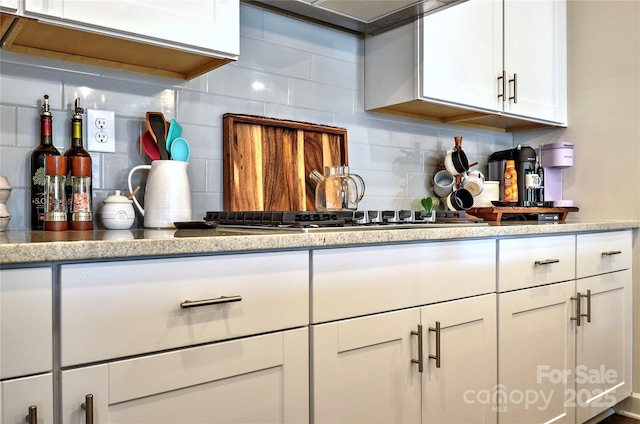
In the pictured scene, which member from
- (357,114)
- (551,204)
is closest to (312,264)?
(357,114)

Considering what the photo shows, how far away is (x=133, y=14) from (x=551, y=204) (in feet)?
6.53

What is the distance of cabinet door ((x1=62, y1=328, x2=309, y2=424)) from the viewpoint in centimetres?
92

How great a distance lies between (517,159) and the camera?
8.41 feet

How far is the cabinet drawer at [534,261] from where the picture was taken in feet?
5.56

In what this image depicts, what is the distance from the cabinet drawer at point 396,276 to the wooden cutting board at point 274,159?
25.1 inches

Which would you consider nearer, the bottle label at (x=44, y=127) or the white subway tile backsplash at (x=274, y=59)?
the bottle label at (x=44, y=127)

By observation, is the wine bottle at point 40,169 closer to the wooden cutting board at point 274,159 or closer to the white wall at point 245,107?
the white wall at point 245,107

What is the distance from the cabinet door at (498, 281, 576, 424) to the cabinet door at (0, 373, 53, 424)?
1.29 meters

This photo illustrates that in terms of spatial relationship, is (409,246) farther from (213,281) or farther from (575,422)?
(575,422)

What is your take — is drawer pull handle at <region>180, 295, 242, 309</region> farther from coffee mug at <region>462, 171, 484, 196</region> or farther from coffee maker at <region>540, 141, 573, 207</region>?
coffee maker at <region>540, 141, 573, 207</region>

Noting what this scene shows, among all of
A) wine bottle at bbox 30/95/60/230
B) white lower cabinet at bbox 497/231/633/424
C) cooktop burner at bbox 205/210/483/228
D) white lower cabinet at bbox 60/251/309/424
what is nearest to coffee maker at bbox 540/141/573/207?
white lower cabinet at bbox 497/231/633/424

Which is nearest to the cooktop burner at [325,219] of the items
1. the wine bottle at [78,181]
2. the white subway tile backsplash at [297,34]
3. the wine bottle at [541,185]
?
the wine bottle at [78,181]

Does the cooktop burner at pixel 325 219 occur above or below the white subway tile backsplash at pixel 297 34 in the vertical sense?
Result: below

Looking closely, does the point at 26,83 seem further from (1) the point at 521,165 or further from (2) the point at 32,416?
(1) the point at 521,165
